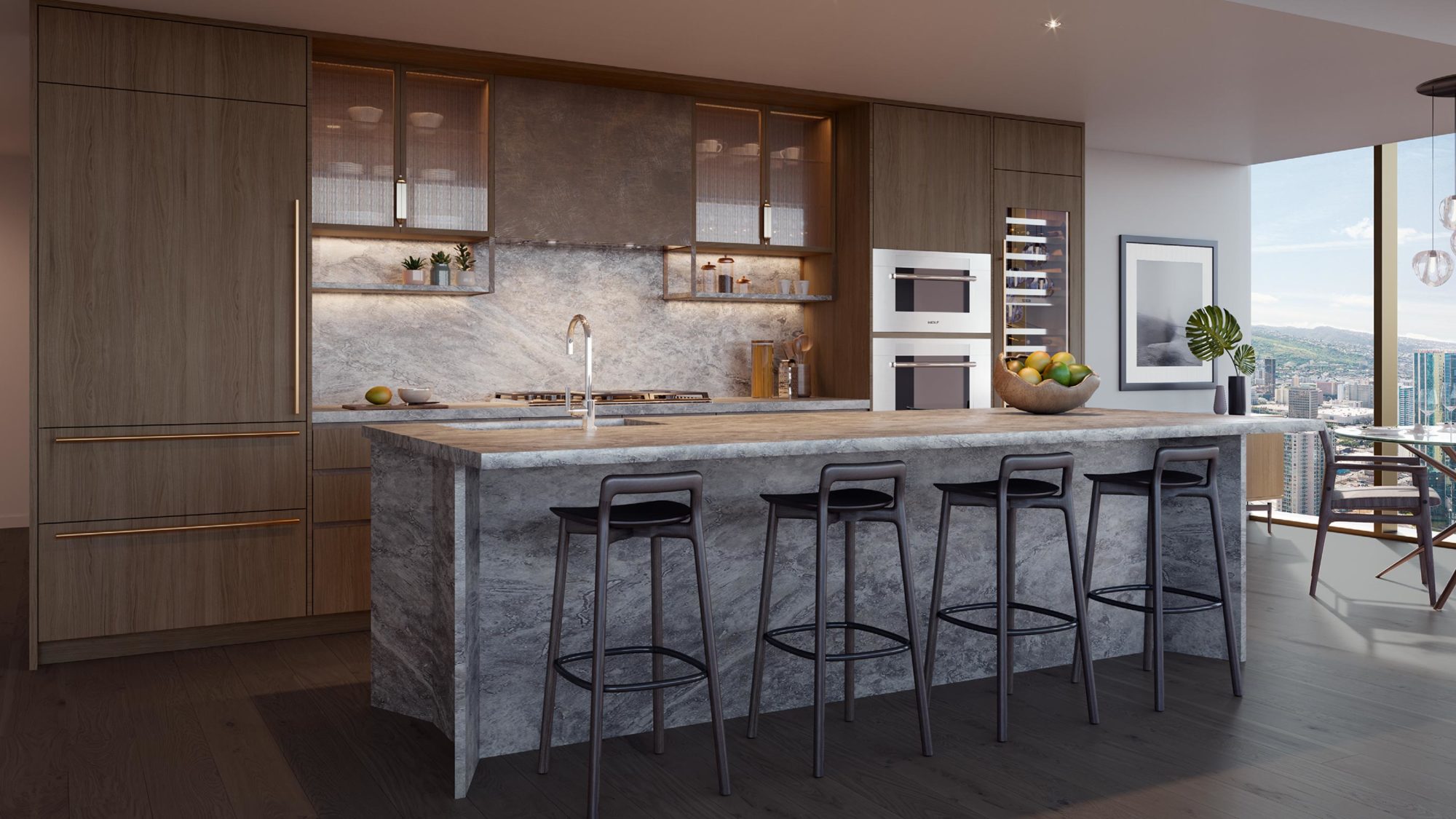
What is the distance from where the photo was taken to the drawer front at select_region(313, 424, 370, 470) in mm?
4719

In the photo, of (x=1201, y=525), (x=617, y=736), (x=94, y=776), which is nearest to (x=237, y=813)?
(x=94, y=776)

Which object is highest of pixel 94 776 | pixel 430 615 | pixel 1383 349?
pixel 1383 349

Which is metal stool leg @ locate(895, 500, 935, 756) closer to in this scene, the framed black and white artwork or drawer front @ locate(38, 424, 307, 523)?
drawer front @ locate(38, 424, 307, 523)

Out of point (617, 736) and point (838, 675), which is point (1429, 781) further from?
point (617, 736)

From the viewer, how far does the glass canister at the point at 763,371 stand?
6324 mm

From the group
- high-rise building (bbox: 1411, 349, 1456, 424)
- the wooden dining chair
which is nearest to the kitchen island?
the wooden dining chair

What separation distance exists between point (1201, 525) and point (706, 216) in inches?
119

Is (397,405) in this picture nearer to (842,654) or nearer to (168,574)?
(168,574)

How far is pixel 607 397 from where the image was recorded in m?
5.71

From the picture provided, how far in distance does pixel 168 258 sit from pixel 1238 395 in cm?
575

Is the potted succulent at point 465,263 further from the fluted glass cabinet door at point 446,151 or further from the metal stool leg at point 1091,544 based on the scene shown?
the metal stool leg at point 1091,544

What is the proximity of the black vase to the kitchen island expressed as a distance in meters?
2.37

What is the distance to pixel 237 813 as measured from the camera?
2.78 m

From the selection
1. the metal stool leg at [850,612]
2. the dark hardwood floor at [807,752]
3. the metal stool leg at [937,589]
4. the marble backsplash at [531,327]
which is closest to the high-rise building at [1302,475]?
the dark hardwood floor at [807,752]
